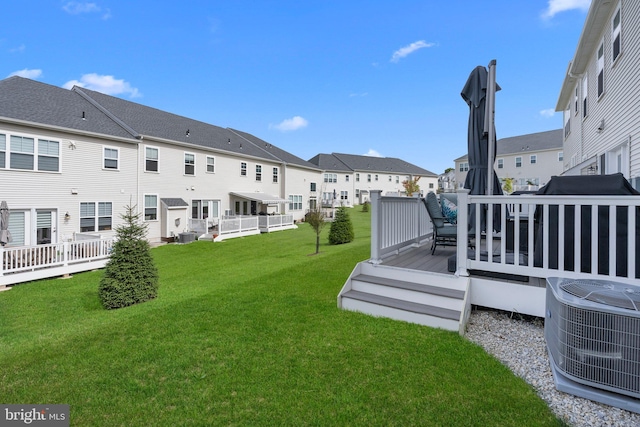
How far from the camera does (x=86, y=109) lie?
55.9 feet

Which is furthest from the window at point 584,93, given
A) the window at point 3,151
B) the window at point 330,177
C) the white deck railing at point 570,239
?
the window at point 330,177

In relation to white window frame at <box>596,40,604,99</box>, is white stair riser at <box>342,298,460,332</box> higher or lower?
lower

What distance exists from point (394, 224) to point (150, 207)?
16.7 meters

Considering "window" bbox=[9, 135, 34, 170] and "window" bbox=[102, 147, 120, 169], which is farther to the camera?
"window" bbox=[102, 147, 120, 169]

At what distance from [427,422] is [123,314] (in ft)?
19.6

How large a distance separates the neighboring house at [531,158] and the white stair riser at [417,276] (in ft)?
115

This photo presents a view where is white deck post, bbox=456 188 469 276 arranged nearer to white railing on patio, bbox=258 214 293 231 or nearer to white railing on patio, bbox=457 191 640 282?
white railing on patio, bbox=457 191 640 282

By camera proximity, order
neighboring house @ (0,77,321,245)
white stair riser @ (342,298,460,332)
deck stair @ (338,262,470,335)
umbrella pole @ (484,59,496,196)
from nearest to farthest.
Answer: white stair riser @ (342,298,460,332) → deck stair @ (338,262,470,335) → umbrella pole @ (484,59,496,196) → neighboring house @ (0,77,321,245)

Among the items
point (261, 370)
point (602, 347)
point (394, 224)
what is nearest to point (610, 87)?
point (394, 224)

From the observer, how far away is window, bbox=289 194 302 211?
2952 centimetres

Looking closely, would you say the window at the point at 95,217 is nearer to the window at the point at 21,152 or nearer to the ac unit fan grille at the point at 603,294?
the window at the point at 21,152

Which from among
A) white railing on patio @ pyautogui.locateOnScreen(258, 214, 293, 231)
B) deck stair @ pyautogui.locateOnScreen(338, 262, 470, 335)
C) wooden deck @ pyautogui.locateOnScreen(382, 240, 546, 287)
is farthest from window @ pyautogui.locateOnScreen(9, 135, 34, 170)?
wooden deck @ pyautogui.locateOnScreen(382, 240, 546, 287)

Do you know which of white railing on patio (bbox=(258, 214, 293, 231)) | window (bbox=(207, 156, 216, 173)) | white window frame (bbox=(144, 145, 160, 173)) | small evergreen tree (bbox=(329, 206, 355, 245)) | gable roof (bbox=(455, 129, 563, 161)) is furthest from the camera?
gable roof (bbox=(455, 129, 563, 161))

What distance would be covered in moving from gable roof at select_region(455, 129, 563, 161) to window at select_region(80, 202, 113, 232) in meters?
42.2
